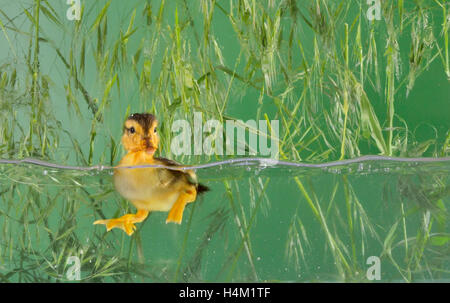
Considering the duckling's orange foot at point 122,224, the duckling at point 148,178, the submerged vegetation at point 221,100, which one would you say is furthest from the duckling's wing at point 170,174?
the duckling's orange foot at point 122,224

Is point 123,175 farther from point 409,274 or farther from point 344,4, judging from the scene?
point 409,274

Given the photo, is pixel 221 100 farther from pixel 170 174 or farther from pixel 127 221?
pixel 127 221

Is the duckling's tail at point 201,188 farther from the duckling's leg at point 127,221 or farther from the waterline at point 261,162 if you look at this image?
the duckling's leg at point 127,221

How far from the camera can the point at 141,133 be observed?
1222 millimetres

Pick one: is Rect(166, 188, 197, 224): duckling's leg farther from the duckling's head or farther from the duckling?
the duckling's head

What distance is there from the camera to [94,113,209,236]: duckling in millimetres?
1225

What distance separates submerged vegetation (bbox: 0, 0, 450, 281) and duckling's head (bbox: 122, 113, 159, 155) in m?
0.17

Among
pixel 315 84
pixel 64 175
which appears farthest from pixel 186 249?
pixel 315 84

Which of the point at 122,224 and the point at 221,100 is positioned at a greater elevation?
the point at 221,100

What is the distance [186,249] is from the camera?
1.43 m

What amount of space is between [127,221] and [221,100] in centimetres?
46

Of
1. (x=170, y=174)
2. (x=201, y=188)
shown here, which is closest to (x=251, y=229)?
(x=201, y=188)

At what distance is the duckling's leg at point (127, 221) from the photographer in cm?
Result: 134

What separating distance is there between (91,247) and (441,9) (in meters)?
1.33
